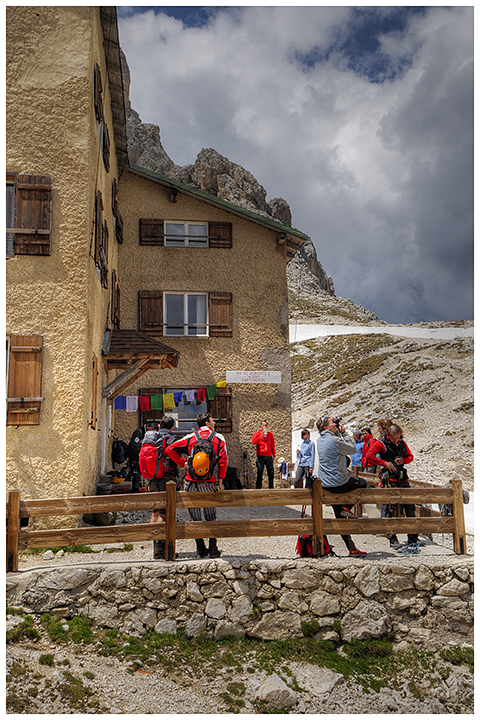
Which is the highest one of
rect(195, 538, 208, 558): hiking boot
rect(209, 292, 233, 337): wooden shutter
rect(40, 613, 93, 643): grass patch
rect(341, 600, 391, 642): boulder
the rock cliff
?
the rock cliff

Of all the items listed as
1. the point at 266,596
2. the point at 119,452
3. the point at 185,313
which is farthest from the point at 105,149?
the point at 266,596

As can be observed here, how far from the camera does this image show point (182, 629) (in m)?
6.45

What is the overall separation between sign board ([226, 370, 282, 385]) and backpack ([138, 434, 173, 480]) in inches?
319

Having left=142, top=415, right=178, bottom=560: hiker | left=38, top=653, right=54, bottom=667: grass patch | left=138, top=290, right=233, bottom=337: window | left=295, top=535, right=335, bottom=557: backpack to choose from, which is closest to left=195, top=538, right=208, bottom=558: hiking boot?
left=142, top=415, right=178, bottom=560: hiker

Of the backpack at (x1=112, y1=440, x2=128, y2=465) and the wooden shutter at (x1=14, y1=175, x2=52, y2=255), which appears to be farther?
the backpack at (x1=112, y1=440, x2=128, y2=465)

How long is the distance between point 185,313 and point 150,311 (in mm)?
A: 1019

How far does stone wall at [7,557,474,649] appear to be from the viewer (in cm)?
639

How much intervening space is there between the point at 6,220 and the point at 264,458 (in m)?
7.56

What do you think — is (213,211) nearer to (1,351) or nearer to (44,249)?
(44,249)

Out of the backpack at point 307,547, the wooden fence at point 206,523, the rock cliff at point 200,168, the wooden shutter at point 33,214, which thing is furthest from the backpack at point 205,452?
the rock cliff at point 200,168

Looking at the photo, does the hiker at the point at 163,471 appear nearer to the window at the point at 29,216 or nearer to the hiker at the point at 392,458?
the hiker at the point at 392,458

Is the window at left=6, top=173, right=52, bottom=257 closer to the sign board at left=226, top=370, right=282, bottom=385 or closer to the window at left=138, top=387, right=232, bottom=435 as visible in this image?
the window at left=138, top=387, right=232, bottom=435

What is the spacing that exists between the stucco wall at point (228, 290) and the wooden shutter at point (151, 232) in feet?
0.52

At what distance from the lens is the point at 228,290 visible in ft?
51.9
